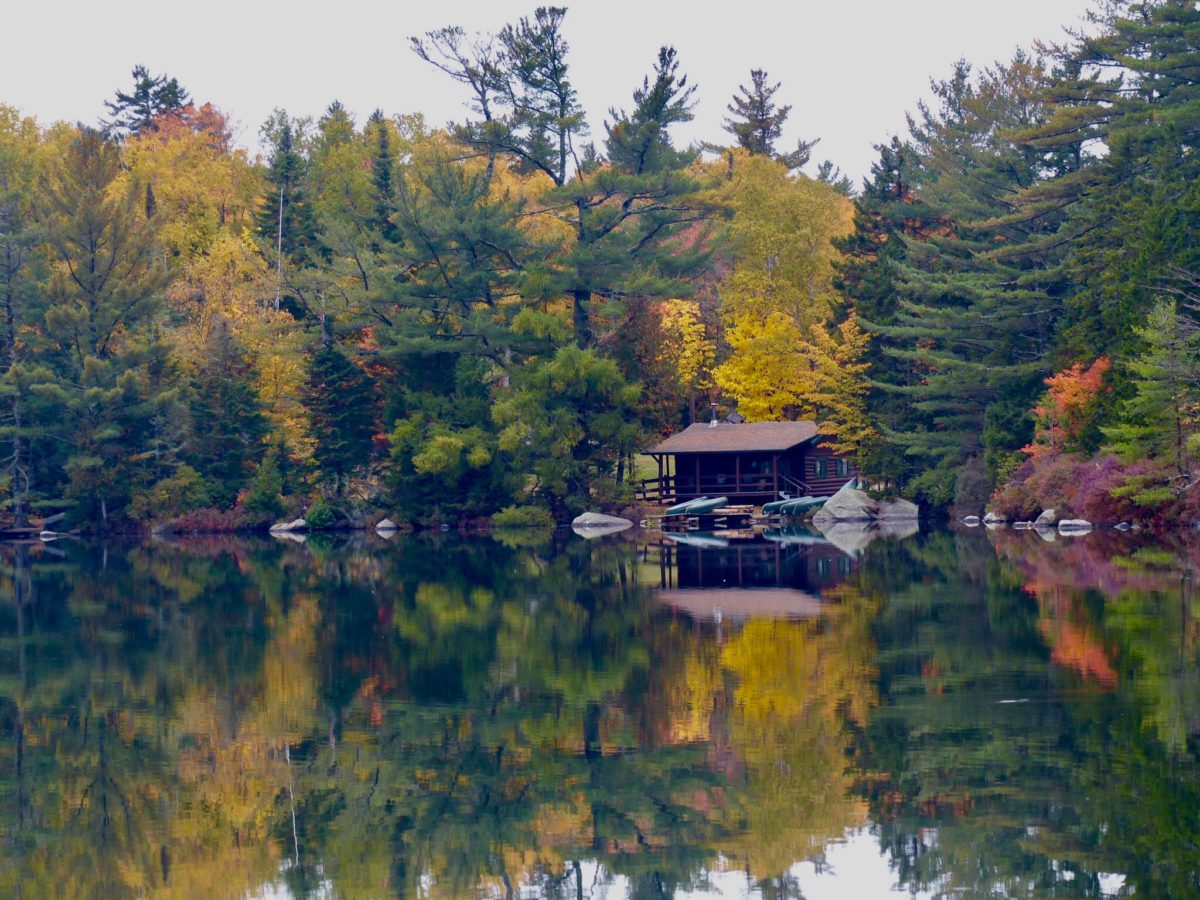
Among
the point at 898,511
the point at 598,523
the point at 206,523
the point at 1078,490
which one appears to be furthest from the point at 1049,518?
the point at 206,523

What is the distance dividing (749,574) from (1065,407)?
17.5 m

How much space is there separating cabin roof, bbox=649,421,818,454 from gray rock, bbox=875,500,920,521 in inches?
176

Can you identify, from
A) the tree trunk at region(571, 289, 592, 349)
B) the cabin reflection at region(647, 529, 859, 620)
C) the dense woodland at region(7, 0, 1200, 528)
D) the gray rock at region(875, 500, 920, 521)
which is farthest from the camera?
the tree trunk at region(571, 289, 592, 349)

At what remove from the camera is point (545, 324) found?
51.6m

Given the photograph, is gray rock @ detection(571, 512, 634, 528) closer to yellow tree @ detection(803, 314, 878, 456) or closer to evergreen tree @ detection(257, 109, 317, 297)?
yellow tree @ detection(803, 314, 878, 456)

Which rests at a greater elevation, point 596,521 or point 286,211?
point 286,211

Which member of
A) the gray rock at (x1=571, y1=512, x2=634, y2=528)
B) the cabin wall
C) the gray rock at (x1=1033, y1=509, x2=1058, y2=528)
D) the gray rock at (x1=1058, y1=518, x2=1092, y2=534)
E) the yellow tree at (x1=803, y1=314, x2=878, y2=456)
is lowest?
the gray rock at (x1=1058, y1=518, x2=1092, y2=534)

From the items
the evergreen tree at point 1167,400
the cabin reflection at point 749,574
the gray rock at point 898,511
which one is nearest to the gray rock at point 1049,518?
the evergreen tree at point 1167,400

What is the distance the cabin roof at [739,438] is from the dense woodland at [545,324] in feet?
5.19

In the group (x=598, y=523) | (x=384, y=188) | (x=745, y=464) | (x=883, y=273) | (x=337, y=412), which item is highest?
(x=384, y=188)

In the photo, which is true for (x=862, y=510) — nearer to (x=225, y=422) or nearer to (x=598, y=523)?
(x=598, y=523)

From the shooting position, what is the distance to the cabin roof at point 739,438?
55938 millimetres

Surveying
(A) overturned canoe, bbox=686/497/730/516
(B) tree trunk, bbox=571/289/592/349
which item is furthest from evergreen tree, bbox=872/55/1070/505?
(B) tree trunk, bbox=571/289/592/349

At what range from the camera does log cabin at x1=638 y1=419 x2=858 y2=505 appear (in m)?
Result: 56.6
